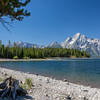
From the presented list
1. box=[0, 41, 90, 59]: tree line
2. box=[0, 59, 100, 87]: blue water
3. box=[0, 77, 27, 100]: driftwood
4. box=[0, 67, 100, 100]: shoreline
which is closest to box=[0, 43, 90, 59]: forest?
box=[0, 41, 90, 59]: tree line

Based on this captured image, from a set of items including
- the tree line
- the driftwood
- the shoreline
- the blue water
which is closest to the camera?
the driftwood

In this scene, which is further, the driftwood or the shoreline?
the shoreline

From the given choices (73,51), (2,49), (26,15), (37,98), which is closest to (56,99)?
(37,98)

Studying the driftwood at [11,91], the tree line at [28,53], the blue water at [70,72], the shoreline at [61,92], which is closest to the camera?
the driftwood at [11,91]

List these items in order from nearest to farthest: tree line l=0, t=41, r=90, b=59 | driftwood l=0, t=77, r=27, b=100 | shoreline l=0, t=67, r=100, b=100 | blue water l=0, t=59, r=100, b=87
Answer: driftwood l=0, t=77, r=27, b=100, shoreline l=0, t=67, r=100, b=100, blue water l=0, t=59, r=100, b=87, tree line l=0, t=41, r=90, b=59

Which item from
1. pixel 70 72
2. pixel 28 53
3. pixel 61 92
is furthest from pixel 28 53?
pixel 61 92

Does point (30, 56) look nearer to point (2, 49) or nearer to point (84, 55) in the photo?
point (2, 49)

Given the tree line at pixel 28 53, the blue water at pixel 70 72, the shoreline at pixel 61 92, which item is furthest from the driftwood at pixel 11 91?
the tree line at pixel 28 53

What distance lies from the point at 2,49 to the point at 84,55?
4335 inches

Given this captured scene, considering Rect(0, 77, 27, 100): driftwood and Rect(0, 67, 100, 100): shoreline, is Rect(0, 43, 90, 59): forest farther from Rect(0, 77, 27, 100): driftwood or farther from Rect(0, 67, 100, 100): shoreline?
Rect(0, 77, 27, 100): driftwood

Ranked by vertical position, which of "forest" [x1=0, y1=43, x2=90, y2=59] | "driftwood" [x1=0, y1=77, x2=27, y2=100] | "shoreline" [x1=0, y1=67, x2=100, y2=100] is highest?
"forest" [x1=0, y1=43, x2=90, y2=59]

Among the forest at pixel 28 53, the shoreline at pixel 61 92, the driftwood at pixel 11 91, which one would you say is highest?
the forest at pixel 28 53

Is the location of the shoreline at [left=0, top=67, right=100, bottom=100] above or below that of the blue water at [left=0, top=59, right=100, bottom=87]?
above

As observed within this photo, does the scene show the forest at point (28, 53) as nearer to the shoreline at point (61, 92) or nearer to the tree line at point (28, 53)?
the tree line at point (28, 53)
